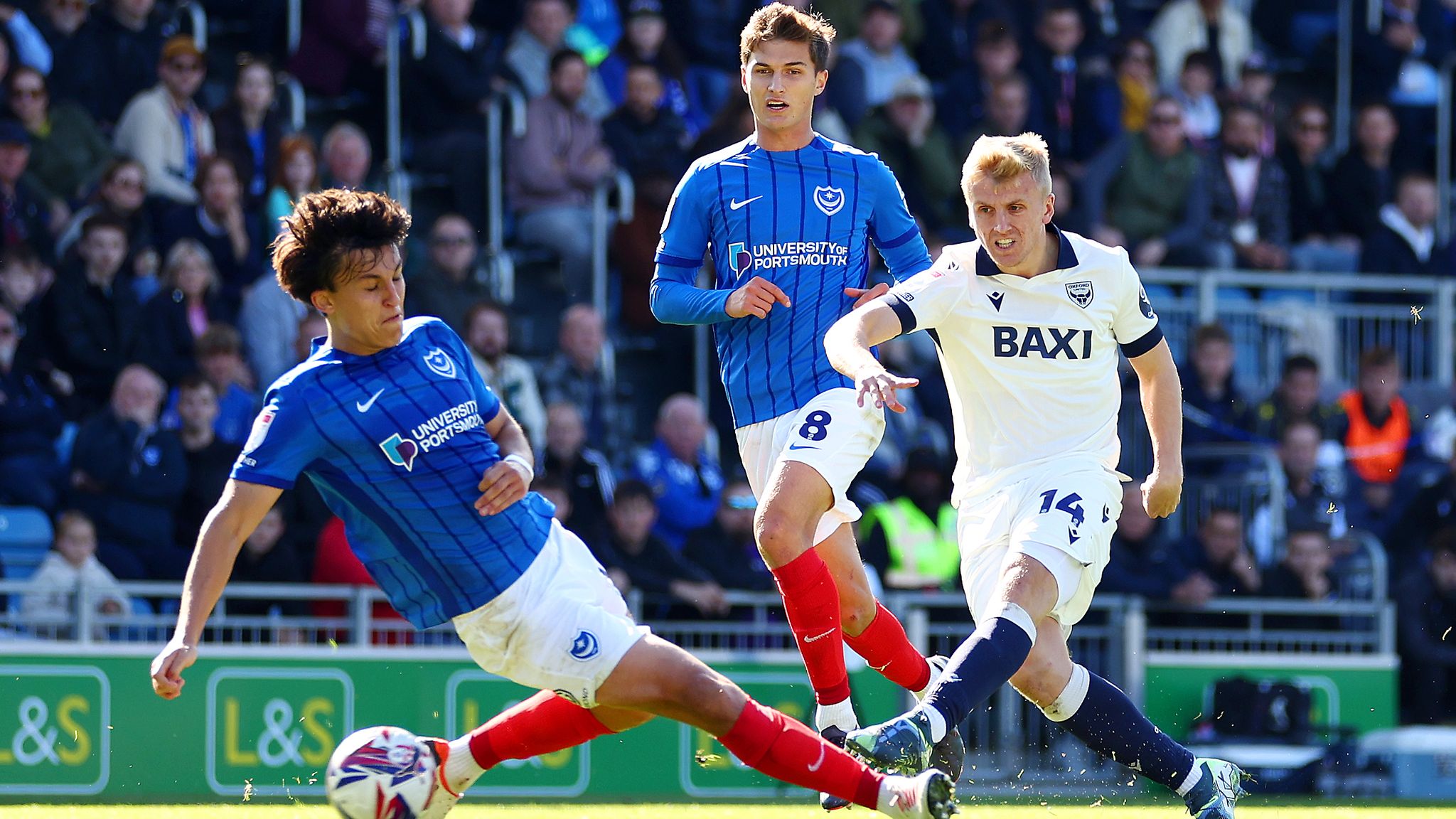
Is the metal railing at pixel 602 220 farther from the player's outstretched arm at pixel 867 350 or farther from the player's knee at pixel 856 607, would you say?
the player's outstretched arm at pixel 867 350

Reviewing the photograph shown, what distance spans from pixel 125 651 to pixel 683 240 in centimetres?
470

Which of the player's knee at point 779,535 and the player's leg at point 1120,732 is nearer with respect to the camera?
the player's leg at point 1120,732

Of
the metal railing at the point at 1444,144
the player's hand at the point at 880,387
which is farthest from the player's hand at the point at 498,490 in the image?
the metal railing at the point at 1444,144

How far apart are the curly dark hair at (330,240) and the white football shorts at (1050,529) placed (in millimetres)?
2085

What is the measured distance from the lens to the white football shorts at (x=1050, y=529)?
6.08 meters

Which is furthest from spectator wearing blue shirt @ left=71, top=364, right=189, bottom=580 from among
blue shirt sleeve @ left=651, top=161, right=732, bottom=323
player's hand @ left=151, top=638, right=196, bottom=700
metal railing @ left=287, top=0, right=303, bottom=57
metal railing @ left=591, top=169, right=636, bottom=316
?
player's hand @ left=151, top=638, right=196, bottom=700

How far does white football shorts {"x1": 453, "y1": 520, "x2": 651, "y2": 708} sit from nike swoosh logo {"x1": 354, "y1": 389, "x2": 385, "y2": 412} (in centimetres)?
64

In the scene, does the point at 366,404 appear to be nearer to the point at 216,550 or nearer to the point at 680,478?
the point at 216,550

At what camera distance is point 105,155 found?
12.2 metres

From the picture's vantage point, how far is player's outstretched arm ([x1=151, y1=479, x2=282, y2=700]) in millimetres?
5324

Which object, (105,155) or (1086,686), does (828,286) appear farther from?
(105,155)

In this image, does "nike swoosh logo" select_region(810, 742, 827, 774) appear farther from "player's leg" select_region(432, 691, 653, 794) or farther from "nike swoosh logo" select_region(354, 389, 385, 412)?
"nike swoosh logo" select_region(354, 389, 385, 412)

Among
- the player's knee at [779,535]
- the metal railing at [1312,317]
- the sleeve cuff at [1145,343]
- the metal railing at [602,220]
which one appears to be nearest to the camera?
the sleeve cuff at [1145,343]

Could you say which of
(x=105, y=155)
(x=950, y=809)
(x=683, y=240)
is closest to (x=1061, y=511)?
(x=950, y=809)
